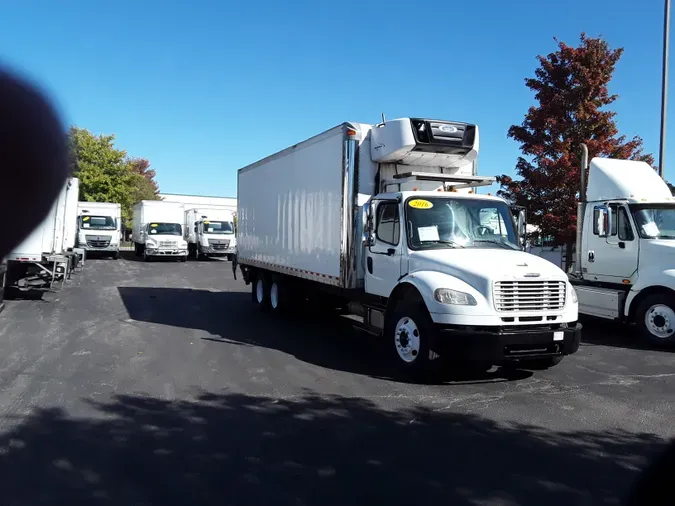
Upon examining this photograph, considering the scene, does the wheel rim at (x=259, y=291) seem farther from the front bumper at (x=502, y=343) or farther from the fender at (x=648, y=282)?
the fender at (x=648, y=282)

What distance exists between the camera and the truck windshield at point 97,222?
2992cm

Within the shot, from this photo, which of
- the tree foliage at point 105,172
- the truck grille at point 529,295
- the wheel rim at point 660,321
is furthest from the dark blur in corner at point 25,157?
the wheel rim at point 660,321

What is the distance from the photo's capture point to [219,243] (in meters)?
31.2

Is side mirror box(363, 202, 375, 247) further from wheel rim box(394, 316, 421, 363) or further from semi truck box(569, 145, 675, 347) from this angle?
semi truck box(569, 145, 675, 347)

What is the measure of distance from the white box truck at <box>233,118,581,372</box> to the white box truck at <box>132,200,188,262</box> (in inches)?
749

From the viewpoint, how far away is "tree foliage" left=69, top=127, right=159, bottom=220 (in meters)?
0.98

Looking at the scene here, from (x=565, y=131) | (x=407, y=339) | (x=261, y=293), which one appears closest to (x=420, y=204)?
(x=407, y=339)

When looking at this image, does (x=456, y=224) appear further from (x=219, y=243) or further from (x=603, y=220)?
(x=219, y=243)

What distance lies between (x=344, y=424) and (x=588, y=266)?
7.98m

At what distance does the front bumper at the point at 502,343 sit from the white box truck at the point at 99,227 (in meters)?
26.7

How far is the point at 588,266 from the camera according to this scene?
38.1ft

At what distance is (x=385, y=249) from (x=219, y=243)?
2365 cm

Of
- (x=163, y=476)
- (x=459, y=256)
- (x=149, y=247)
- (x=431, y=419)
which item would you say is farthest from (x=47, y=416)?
(x=149, y=247)

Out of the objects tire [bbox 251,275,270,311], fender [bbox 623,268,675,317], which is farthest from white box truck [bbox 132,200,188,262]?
fender [bbox 623,268,675,317]
